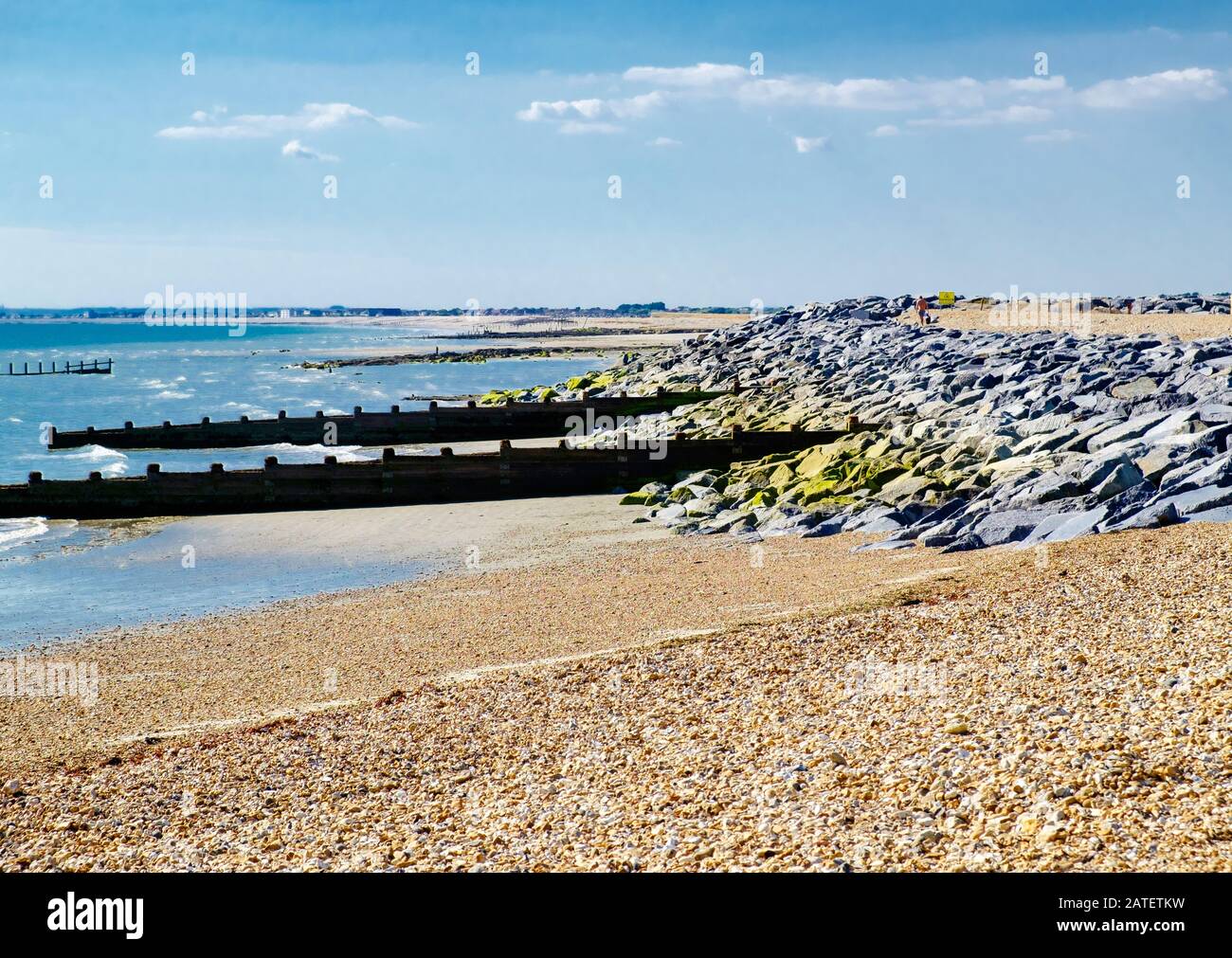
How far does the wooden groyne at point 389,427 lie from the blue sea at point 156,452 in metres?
0.62

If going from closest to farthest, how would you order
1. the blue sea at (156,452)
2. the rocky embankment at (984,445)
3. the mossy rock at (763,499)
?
the rocky embankment at (984,445)
the blue sea at (156,452)
the mossy rock at (763,499)

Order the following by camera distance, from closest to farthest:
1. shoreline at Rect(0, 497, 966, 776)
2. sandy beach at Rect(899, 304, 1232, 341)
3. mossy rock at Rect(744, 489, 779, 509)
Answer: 1. shoreline at Rect(0, 497, 966, 776)
2. mossy rock at Rect(744, 489, 779, 509)
3. sandy beach at Rect(899, 304, 1232, 341)

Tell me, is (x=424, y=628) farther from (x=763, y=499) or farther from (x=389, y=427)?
(x=389, y=427)

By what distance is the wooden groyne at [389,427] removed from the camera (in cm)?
3631

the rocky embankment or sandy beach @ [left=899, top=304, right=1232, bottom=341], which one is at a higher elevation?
sandy beach @ [left=899, top=304, right=1232, bottom=341]

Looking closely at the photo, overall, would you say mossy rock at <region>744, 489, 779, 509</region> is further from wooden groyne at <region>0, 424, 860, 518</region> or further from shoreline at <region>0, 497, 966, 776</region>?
wooden groyne at <region>0, 424, 860, 518</region>

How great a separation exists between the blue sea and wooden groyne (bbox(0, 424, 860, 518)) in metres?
0.80

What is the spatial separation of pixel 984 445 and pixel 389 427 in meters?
21.6

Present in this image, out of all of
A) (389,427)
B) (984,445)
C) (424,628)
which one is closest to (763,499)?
(984,445)

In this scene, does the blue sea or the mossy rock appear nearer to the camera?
the blue sea

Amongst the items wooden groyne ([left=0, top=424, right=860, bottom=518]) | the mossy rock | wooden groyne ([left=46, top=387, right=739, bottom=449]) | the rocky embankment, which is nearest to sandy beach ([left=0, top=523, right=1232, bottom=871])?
the rocky embankment

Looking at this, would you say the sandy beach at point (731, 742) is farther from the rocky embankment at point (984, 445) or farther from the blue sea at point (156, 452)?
the blue sea at point (156, 452)

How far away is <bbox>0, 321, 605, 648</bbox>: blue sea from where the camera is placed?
1703cm

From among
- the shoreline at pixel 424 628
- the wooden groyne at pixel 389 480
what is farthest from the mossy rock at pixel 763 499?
the wooden groyne at pixel 389 480
